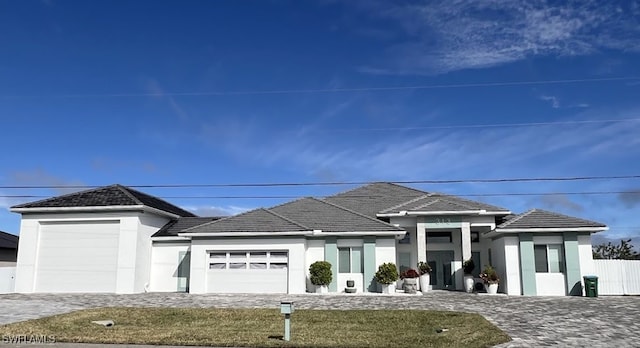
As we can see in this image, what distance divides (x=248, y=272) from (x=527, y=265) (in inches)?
524

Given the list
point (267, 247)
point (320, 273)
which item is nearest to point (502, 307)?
point (320, 273)

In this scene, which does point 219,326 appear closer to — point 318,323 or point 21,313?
point 318,323

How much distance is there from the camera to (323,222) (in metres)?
26.1

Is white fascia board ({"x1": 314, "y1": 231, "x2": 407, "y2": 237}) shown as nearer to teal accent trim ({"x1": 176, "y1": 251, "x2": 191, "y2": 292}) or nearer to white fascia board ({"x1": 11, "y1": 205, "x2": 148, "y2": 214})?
teal accent trim ({"x1": 176, "y1": 251, "x2": 191, "y2": 292})

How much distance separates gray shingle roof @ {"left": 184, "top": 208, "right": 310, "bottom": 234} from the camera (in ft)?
80.1

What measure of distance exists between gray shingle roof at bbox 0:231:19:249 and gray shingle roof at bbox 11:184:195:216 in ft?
36.7

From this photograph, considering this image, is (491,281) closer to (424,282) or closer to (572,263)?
(424,282)

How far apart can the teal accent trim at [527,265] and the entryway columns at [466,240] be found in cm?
272

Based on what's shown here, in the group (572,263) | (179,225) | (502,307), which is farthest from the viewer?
(179,225)

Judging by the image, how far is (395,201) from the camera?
30.9m

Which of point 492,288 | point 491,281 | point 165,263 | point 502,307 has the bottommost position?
point 502,307

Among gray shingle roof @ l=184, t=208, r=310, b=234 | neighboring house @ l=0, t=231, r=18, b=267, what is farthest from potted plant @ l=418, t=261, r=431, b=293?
neighboring house @ l=0, t=231, r=18, b=267

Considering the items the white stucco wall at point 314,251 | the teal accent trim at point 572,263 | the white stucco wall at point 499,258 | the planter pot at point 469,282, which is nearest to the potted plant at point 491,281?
the white stucco wall at point 499,258

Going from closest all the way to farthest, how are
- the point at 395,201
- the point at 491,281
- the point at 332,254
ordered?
the point at 491,281 < the point at 332,254 < the point at 395,201
